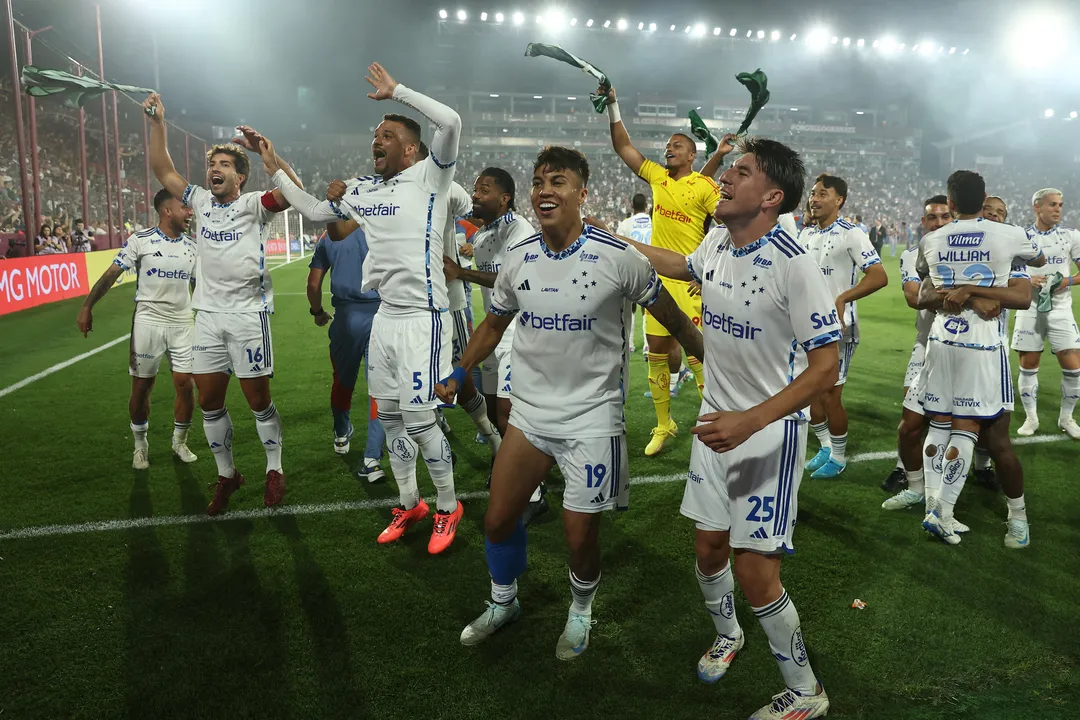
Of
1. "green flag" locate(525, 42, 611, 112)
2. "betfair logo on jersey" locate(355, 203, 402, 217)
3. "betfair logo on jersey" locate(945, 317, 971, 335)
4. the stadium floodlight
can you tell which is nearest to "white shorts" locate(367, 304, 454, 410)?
"betfair logo on jersey" locate(355, 203, 402, 217)

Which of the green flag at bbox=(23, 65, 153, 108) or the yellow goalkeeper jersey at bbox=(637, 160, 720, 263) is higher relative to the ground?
the green flag at bbox=(23, 65, 153, 108)

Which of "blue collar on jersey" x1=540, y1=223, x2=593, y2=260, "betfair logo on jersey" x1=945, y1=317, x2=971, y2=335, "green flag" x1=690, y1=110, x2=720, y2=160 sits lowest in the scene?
"betfair logo on jersey" x1=945, y1=317, x2=971, y2=335

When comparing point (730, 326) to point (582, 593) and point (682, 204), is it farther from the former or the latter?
point (682, 204)

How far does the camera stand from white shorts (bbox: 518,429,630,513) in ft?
10.5

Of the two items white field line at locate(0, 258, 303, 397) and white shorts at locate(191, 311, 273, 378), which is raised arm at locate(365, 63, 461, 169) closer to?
white shorts at locate(191, 311, 273, 378)

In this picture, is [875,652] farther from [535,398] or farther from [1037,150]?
[1037,150]

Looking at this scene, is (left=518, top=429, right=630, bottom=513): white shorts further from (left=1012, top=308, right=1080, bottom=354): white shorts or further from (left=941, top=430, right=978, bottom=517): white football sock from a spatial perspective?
(left=1012, top=308, right=1080, bottom=354): white shorts

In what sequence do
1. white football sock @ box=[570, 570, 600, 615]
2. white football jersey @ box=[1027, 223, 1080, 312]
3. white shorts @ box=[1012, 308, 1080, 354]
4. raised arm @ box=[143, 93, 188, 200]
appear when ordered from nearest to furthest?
white football sock @ box=[570, 570, 600, 615] → raised arm @ box=[143, 93, 188, 200] → white shorts @ box=[1012, 308, 1080, 354] → white football jersey @ box=[1027, 223, 1080, 312]

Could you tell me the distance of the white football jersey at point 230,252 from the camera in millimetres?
5090

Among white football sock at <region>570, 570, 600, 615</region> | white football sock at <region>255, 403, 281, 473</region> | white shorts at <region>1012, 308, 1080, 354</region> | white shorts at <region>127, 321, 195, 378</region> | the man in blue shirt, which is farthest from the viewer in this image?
white shorts at <region>1012, 308, 1080, 354</region>

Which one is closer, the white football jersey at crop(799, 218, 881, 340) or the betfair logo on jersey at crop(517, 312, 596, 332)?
the betfair logo on jersey at crop(517, 312, 596, 332)

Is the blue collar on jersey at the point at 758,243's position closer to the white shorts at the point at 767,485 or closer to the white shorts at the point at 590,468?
the white shorts at the point at 767,485

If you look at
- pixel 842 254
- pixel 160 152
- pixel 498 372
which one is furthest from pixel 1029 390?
pixel 160 152

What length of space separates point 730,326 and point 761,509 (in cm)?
72
